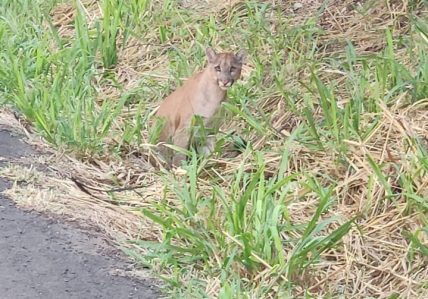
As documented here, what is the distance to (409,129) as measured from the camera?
6.04 m

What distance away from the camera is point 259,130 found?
22.1 feet

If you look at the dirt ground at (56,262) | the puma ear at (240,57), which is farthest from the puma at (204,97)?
the dirt ground at (56,262)

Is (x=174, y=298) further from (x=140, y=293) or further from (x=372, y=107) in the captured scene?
(x=372, y=107)

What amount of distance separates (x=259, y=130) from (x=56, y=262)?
2198 millimetres

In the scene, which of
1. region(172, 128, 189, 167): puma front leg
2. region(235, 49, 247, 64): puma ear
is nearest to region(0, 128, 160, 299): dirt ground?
region(172, 128, 189, 167): puma front leg

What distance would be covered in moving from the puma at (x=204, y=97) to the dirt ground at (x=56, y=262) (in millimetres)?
1622

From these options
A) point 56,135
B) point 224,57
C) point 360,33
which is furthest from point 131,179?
point 360,33

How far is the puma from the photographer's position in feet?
22.6

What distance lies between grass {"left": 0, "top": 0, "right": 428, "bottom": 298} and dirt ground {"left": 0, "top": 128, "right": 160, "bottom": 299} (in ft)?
0.54

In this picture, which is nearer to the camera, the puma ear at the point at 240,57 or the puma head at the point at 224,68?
the puma head at the point at 224,68

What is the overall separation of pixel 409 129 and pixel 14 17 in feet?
13.3

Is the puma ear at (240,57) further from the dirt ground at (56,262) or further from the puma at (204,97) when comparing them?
the dirt ground at (56,262)

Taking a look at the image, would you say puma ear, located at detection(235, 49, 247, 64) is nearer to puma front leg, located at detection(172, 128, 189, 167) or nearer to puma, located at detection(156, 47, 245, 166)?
puma, located at detection(156, 47, 245, 166)

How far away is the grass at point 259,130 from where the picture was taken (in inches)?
197
